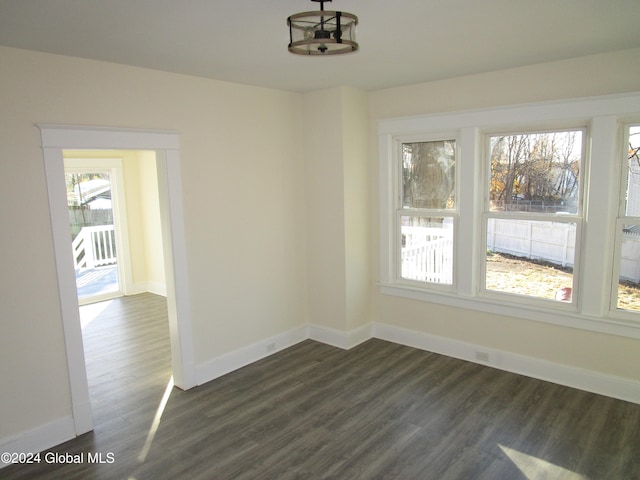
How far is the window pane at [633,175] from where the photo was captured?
11.1 feet

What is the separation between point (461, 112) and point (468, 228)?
107 cm

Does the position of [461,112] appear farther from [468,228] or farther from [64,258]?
[64,258]

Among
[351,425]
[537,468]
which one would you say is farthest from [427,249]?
[537,468]

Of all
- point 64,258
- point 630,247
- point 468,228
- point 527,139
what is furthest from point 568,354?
point 64,258

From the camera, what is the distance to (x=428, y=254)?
4621mm

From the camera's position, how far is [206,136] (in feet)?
12.8

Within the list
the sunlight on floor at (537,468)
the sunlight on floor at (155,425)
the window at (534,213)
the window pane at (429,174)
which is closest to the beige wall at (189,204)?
the sunlight on floor at (155,425)

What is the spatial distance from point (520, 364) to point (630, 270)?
47.2 inches

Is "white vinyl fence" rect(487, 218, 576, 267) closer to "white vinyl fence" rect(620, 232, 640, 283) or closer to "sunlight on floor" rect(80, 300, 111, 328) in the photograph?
"white vinyl fence" rect(620, 232, 640, 283)

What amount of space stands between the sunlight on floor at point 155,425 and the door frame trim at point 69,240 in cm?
12

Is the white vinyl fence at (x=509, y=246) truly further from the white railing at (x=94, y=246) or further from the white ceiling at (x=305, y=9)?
the white railing at (x=94, y=246)

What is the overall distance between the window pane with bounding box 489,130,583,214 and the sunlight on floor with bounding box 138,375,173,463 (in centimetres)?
337

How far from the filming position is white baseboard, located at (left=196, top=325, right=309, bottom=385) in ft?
13.3

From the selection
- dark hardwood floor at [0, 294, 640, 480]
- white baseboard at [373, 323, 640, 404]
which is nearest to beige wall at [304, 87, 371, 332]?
white baseboard at [373, 323, 640, 404]
